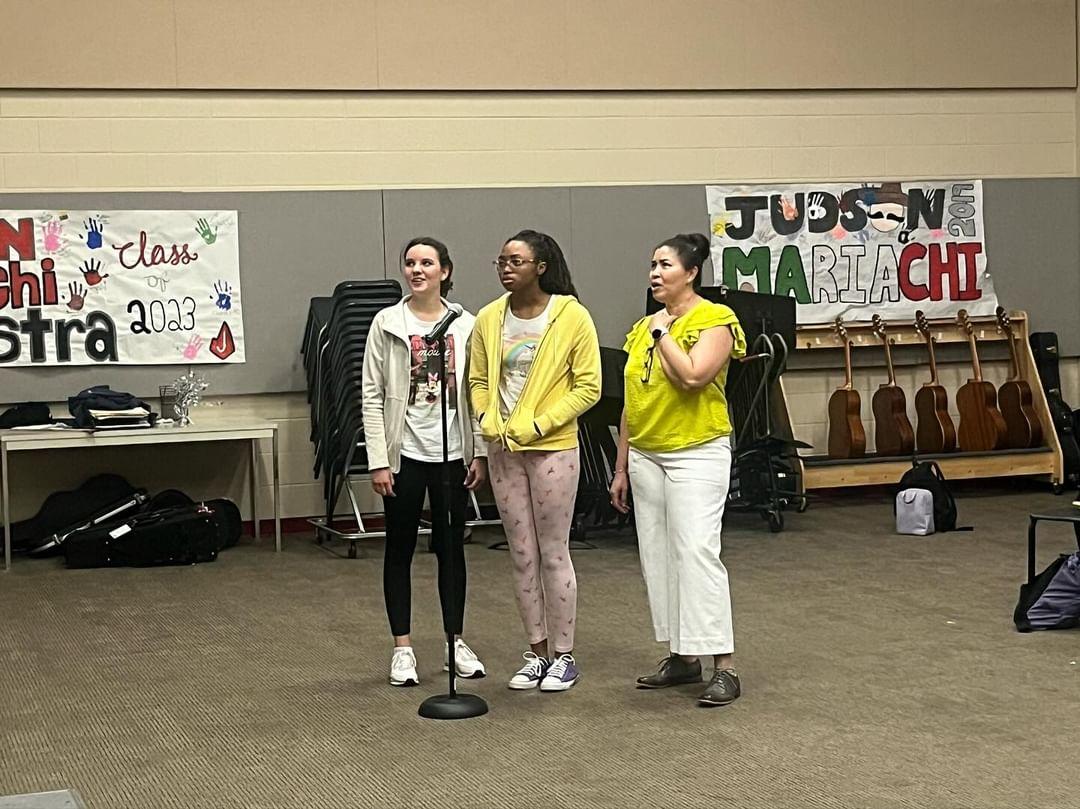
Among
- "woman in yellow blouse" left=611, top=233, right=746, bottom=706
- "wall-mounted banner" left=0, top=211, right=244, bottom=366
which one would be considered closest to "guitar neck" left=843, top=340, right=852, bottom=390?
"wall-mounted banner" left=0, top=211, right=244, bottom=366

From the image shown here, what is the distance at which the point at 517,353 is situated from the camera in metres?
4.60

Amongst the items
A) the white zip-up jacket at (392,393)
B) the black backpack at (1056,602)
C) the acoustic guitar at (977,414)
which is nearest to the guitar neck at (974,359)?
the acoustic guitar at (977,414)

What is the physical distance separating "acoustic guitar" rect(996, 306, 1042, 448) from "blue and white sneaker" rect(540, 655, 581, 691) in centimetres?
516

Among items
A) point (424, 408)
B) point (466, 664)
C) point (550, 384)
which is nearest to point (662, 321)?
point (550, 384)

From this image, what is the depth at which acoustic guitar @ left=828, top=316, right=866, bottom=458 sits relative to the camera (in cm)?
878

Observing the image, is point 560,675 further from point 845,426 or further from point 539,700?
point 845,426

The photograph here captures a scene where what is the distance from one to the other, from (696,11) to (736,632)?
4474mm

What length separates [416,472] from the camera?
15.5ft

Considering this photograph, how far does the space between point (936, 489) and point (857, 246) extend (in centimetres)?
189

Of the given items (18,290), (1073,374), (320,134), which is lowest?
(1073,374)

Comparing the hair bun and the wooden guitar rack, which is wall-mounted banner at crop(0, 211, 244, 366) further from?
the hair bun

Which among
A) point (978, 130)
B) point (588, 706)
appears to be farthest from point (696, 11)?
point (588, 706)

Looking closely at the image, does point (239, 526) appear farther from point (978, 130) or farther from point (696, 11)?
point (978, 130)

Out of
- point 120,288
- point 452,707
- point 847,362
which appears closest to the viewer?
point 452,707
